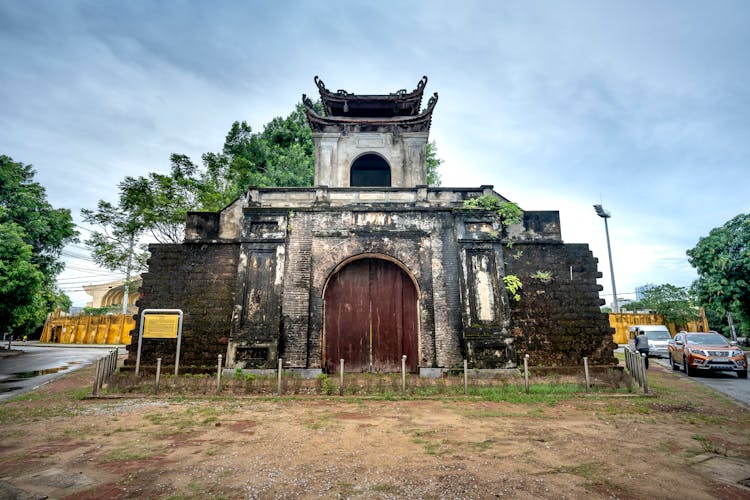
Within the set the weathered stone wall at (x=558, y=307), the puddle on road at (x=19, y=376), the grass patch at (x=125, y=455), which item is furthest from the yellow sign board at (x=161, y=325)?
the weathered stone wall at (x=558, y=307)

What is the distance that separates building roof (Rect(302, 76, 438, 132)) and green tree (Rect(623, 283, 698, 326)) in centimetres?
2515

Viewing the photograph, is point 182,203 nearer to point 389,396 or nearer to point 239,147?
point 239,147

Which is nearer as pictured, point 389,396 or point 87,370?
point 389,396

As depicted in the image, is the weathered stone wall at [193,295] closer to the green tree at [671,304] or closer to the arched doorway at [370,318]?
the arched doorway at [370,318]

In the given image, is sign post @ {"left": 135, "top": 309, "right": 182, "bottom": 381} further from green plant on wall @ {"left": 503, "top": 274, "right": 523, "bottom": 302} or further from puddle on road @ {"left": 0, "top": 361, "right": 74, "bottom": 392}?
green plant on wall @ {"left": 503, "top": 274, "right": 523, "bottom": 302}

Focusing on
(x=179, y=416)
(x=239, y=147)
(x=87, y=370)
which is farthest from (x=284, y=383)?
(x=239, y=147)

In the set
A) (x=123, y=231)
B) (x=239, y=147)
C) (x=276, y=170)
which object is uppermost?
(x=239, y=147)

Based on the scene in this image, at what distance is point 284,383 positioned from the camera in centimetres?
866

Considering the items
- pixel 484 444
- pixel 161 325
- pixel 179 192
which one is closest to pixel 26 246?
pixel 179 192

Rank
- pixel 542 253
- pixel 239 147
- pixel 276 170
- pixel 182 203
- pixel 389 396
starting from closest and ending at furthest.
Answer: pixel 389 396
pixel 542 253
pixel 182 203
pixel 276 170
pixel 239 147

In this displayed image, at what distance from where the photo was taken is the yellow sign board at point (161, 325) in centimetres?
966

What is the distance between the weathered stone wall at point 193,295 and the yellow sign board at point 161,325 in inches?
54.5

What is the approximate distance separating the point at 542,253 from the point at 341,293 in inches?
261

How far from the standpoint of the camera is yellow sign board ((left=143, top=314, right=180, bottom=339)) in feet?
31.7
